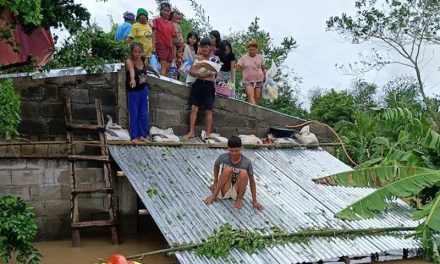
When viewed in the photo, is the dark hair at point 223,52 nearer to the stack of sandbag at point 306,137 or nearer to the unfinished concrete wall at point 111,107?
the unfinished concrete wall at point 111,107

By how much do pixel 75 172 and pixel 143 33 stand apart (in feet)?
9.67

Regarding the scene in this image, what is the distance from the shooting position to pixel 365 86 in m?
19.9

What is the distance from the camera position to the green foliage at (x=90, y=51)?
735 centimetres

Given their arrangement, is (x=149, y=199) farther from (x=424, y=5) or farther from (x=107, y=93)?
(x=424, y=5)

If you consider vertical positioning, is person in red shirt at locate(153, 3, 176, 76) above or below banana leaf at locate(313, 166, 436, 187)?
above

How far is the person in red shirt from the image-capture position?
10.2 meters

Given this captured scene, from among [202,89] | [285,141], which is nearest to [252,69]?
[285,141]

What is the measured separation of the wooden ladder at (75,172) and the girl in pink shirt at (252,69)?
3266mm

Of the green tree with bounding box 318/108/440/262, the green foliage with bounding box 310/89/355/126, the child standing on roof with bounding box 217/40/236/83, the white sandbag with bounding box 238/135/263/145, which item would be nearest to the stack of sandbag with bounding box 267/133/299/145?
the white sandbag with bounding box 238/135/263/145

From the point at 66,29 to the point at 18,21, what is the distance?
2.48ft

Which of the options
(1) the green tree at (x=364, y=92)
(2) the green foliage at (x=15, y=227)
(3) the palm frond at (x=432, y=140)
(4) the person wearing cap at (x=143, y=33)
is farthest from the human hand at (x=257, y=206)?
(1) the green tree at (x=364, y=92)

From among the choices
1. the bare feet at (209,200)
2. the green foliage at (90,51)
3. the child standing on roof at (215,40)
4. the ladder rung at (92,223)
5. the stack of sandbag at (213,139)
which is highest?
the child standing on roof at (215,40)

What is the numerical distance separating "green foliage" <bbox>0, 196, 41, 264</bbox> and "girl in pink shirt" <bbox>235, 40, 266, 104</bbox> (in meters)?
6.06

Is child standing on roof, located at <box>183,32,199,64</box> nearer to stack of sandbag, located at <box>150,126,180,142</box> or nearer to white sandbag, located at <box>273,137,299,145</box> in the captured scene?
stack of sandbag, located at <box>150,126,180,142</box>
